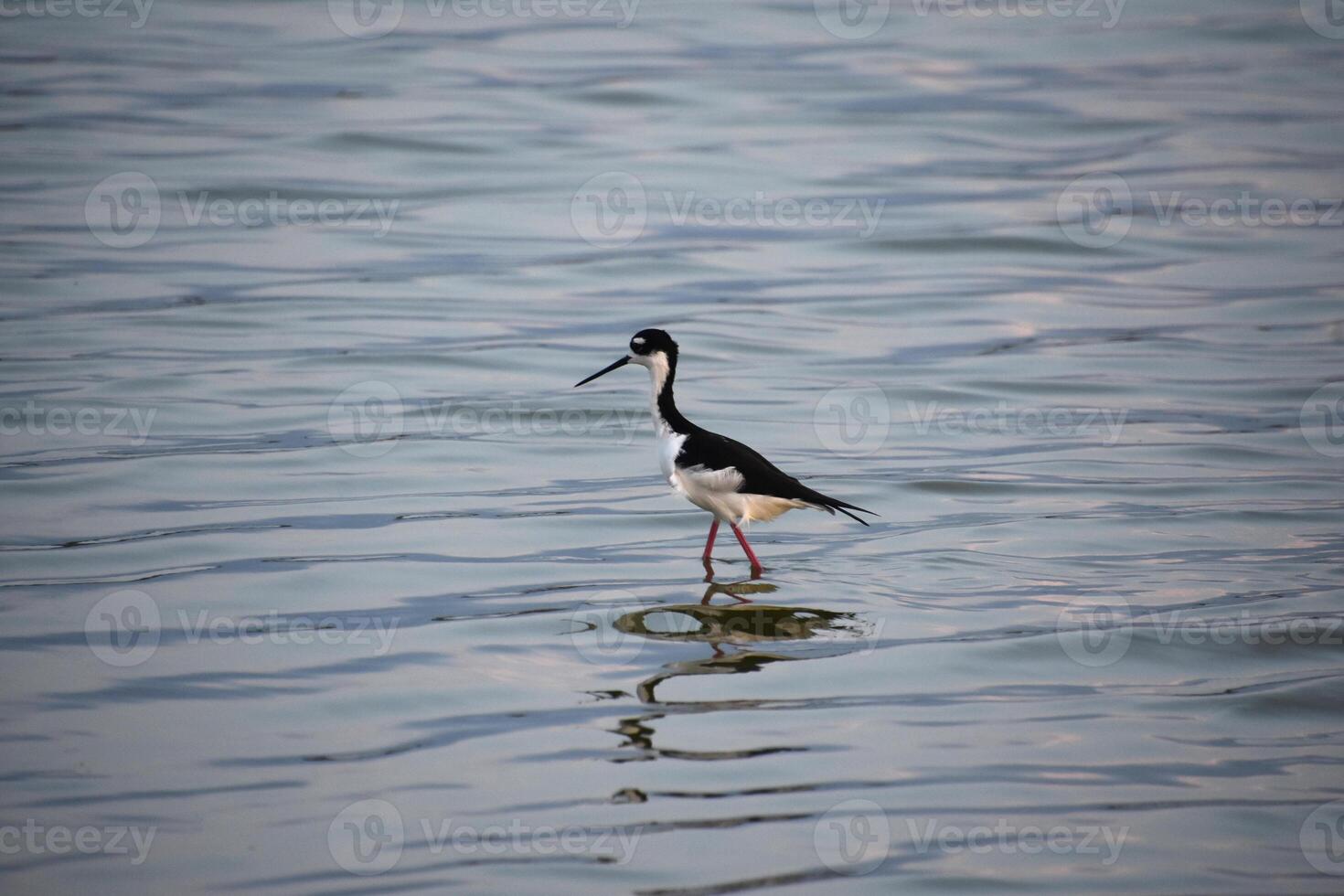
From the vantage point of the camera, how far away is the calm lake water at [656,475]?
22.4ft

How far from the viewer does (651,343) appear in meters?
10.6

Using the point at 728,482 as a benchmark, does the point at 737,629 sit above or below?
below

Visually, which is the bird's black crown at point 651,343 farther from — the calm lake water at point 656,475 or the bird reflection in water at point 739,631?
the bird reflection in water at point 739,631

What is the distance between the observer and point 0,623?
898cm

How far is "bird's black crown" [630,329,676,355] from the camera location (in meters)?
10.6

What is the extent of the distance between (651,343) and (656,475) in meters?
2.23

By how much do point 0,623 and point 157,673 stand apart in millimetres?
1309

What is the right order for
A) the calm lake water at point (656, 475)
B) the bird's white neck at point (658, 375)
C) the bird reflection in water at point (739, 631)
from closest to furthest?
the calm lake water at point (656, 475) < the bird reflection in water at point (739, 631) < the bird's white neck at point (658, 375)

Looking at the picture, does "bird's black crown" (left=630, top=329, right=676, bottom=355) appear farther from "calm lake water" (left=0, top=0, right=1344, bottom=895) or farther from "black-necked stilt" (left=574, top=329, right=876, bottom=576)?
"calm lake water" (left=0, top=0, right=1344, bottom=895)

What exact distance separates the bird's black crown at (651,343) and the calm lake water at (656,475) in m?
1.35

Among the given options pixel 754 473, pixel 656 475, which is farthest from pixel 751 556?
pixel 656 475

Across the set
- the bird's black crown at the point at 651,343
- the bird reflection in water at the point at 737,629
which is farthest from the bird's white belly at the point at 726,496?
the bird's black crown at the point at 651,343

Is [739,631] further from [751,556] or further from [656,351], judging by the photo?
[656,351]

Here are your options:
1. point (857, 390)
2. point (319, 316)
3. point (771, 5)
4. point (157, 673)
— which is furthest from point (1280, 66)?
point (157, 673)
